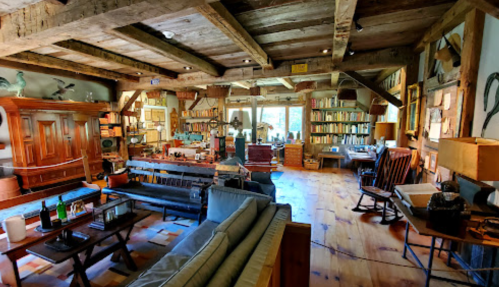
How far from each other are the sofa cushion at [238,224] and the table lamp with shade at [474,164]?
1475mm

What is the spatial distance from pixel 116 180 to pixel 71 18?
2.47 meters

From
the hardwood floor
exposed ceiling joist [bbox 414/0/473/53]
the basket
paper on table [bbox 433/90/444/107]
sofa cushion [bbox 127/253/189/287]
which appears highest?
exposed ceiling joist [bbox 414/0/473/53]

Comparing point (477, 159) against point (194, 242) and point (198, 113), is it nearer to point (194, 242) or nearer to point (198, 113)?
point (194, 242)

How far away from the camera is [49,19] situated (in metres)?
1.78

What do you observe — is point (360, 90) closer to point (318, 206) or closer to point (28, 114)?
point (318, 206)

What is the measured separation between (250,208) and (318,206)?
2244 mm

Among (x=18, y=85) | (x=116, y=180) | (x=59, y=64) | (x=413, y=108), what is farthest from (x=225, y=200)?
(x=18, y=85)

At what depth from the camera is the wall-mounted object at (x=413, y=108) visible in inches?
113

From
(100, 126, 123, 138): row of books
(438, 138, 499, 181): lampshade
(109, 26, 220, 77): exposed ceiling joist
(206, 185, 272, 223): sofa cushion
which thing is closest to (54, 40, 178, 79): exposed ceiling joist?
(109, 26, 220, 77): exposed ceiling joist

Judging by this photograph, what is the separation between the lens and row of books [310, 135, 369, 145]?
20.5 ft

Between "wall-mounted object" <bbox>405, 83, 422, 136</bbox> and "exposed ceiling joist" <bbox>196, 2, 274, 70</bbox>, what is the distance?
2236 millimetres

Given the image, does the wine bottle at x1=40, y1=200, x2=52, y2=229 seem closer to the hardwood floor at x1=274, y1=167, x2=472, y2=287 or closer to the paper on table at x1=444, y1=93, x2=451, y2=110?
the hardwood floor at x1=274, y1=167, x2=472, y2=287

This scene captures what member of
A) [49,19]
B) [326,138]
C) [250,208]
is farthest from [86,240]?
[326,138]

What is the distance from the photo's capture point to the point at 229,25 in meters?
2.00
